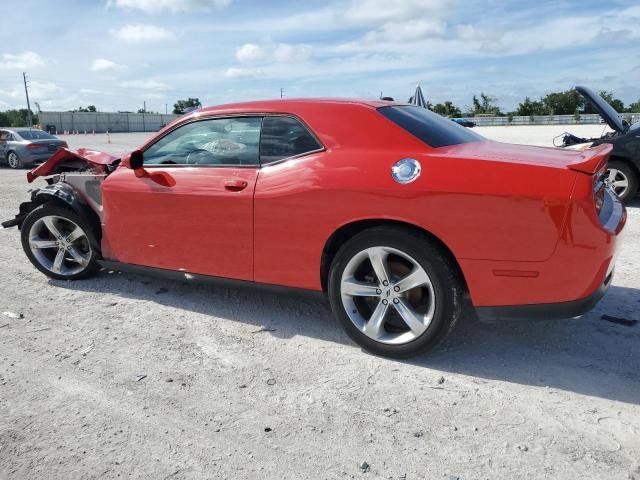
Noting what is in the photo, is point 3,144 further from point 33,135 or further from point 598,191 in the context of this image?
point 598,191

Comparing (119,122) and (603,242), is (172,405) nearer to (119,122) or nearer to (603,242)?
(603,242)

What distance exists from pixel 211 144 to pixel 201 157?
0.41 feet

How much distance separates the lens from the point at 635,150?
Answer: 7492 mm

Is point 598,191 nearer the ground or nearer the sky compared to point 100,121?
nearer the sky

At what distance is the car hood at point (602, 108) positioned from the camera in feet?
23.7

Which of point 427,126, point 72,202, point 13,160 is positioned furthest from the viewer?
point 13,160

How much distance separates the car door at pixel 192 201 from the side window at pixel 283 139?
0.07m

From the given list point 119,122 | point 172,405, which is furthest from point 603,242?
point 119,122

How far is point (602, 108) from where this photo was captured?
7.26 meters

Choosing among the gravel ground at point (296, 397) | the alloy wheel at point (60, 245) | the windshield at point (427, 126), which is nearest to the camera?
the gravel ground at point (296, 397)

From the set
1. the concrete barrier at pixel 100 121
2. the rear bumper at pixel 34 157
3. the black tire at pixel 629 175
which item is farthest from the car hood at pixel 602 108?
the concrete barrier at pixel 100 121

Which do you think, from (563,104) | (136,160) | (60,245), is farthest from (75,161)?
(563,104)

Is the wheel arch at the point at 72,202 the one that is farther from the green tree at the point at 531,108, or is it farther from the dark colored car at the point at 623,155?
the green tree at the point at 531,108

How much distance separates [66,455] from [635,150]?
25.7 ft
